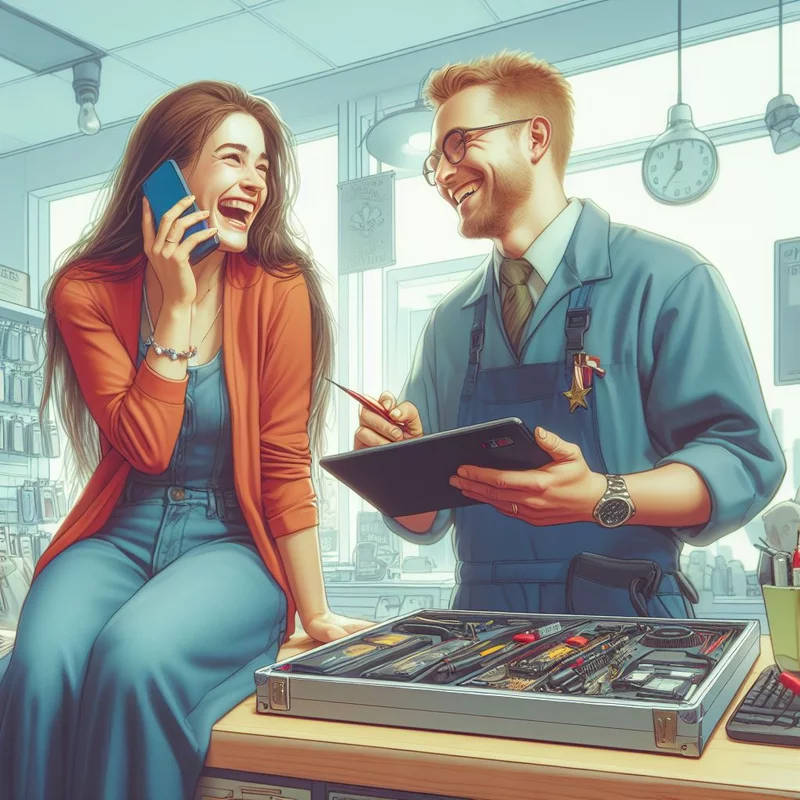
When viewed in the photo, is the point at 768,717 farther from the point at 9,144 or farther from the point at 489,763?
the point at 9,144

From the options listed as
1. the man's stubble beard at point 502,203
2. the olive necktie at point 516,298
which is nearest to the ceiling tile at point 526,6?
the man's stubble beard at point 502,203

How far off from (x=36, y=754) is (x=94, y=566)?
329 mm

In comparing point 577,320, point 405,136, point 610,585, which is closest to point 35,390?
point 405,136

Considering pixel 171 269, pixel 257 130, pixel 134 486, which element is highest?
pixel 257 130

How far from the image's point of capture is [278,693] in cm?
118

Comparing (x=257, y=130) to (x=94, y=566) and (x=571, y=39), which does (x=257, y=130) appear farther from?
(x=94, y=566)

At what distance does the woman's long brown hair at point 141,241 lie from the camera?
5.74 feet

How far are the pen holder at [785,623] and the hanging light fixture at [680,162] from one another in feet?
2.44

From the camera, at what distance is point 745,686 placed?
118cm

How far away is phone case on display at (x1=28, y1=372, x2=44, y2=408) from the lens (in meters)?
1.91

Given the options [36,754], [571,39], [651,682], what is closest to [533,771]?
[651,682]

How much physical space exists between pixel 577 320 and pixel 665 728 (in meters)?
0.78

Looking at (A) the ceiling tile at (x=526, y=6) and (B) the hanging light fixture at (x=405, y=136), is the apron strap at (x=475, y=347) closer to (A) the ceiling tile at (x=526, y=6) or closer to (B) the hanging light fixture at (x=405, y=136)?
(B) the hanging light fixture at (x=405, y=136)

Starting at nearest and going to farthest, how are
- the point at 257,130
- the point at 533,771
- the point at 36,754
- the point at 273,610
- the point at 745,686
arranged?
the point at 533,771 < the point at 745,686 < the point at 36,754 < the point at 273,610 < the point at 257,130
